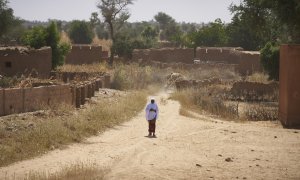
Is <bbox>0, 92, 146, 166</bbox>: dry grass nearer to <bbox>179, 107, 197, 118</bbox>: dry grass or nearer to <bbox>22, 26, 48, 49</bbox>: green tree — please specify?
<bbox>179, 107, 197, 118</bbox>: dry grass

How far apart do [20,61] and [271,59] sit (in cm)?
1291

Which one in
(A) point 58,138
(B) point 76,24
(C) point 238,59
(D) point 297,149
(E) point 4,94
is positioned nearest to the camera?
(D) point 297,149

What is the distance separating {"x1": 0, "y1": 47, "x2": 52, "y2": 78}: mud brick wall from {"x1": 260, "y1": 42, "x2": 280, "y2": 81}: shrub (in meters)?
11.8

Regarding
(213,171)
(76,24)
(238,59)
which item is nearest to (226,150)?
(213,171)

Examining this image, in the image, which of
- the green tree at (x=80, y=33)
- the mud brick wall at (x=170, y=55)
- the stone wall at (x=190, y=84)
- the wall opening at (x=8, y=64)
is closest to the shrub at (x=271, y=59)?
the stone wall at (x=190, y=84)

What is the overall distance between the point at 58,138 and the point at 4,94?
251cm

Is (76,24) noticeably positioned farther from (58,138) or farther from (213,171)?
(213,171)

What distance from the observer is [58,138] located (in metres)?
13.0

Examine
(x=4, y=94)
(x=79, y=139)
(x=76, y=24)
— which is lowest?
(x=79, y=139)

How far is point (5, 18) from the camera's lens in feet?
140

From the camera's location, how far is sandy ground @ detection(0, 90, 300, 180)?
9695 millimetres

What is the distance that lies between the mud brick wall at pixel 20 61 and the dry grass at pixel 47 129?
8.60 metres

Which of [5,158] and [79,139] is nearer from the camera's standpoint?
[5,158]

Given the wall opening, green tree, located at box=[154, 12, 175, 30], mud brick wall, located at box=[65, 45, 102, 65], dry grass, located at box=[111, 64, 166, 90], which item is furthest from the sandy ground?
green tree, located at box=[154, 12, 175, 30]
